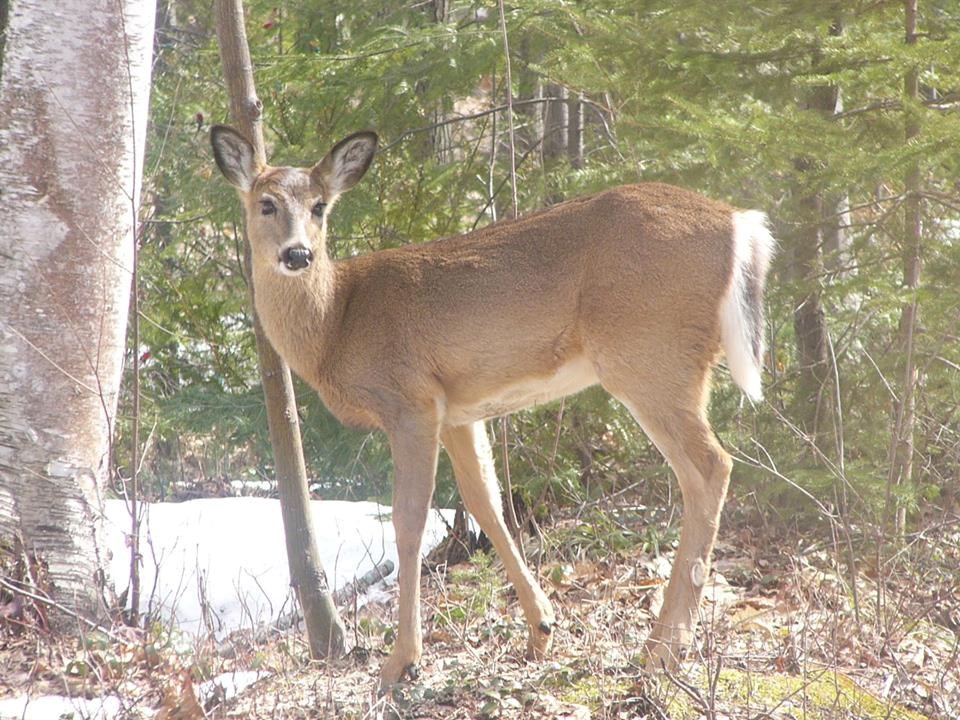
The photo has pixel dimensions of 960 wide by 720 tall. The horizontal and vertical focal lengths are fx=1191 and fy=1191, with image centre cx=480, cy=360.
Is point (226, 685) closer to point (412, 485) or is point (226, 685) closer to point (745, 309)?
point (412, 485)

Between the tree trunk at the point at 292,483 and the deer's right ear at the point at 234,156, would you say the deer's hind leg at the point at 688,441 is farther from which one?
the deer's right ear at the point at 234,156

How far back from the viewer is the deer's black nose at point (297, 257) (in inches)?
217

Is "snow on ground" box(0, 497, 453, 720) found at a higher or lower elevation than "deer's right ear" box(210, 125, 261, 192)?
lower

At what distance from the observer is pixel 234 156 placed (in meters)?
5.79

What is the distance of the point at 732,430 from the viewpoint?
7.40m

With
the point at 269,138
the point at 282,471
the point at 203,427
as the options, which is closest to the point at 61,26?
the point at 282,471

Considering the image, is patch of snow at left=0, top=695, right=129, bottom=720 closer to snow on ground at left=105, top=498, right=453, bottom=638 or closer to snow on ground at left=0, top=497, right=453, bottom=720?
snow on ground at left=0, top=497, right=453, bottom=720

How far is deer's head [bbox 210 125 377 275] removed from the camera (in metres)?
5.71

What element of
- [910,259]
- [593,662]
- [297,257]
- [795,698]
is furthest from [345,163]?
[795,698]

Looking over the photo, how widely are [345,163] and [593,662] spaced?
2746mm

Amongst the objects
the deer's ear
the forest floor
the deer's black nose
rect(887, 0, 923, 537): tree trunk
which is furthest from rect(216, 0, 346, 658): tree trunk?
rect(887, 0, 923, 537): tree trunk

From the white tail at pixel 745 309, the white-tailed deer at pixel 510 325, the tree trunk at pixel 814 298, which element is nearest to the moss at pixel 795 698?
the white-tailed deer at pixel 510 325

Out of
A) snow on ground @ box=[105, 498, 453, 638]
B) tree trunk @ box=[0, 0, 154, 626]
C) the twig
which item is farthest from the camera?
snow on ground @ box=[105, 498, 453, 638]

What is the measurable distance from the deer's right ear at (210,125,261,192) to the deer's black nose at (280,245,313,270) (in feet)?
1.87
